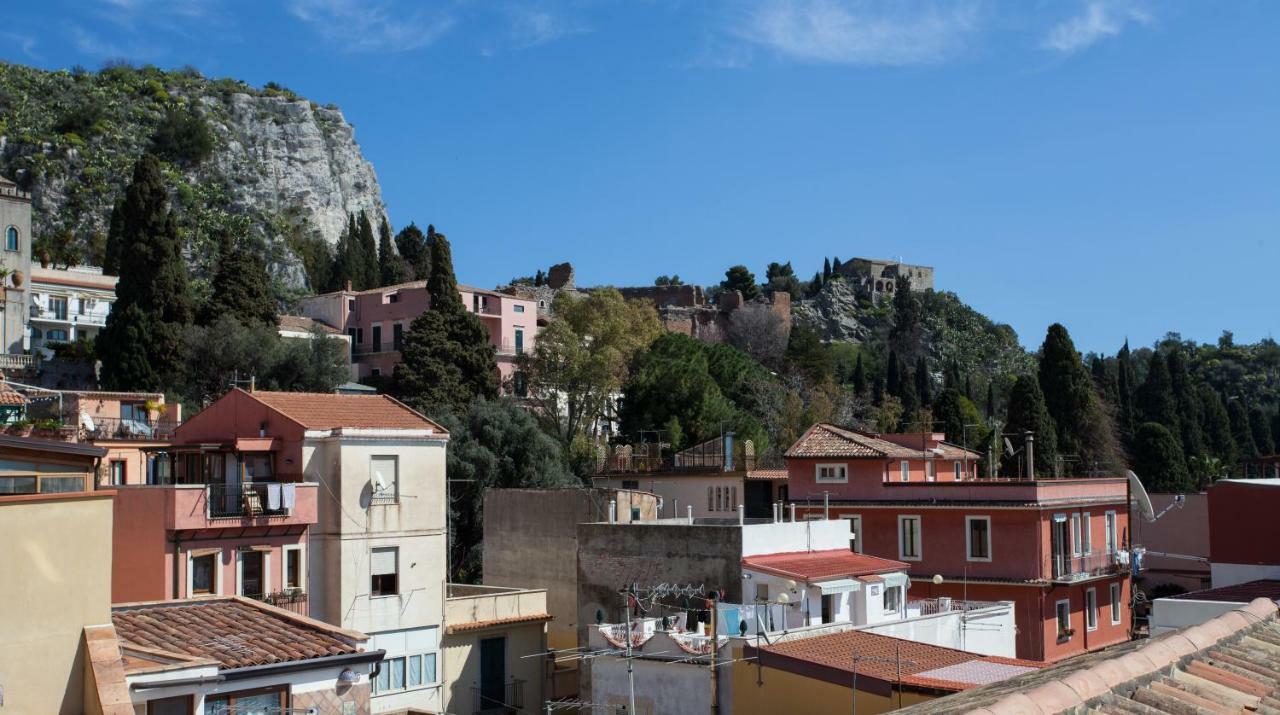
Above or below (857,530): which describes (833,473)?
above

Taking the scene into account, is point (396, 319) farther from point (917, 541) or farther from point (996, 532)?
point (996, 532)

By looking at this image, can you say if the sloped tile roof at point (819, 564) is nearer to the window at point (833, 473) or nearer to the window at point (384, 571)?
the window at point (384, 571)

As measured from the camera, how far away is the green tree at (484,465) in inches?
1853

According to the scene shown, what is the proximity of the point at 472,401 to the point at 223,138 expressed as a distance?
79833 millimetres

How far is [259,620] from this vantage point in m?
16.3

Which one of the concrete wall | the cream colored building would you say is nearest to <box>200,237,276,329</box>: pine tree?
the cream colored building

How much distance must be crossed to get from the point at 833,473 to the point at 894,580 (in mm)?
10963

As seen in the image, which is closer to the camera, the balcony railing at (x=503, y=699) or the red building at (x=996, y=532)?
the balcony railing at (x=503, y=699)

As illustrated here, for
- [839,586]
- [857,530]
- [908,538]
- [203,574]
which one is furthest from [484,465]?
[839,586]

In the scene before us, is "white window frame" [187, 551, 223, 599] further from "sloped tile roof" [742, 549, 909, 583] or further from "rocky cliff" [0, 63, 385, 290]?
"rocky cliff" [0, 63, 385, 290]

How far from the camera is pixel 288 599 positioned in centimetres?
2900

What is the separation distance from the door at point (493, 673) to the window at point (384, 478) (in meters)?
4.90

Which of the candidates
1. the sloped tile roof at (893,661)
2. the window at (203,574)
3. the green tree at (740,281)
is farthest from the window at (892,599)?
the green tree at (740,281)

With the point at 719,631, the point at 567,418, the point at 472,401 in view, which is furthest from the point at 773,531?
the point at 567,418
